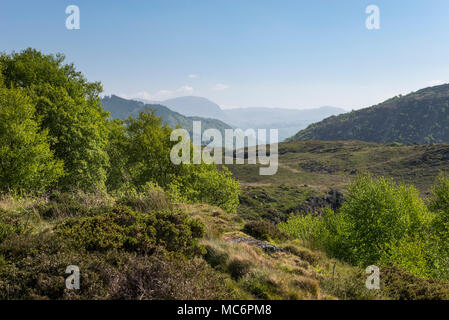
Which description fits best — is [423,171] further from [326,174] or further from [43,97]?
[43,97]

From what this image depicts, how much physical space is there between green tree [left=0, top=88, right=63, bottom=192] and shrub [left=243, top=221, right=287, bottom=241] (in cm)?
1497

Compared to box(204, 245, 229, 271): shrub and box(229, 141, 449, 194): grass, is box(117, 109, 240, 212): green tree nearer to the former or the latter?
box(204, 245, 229, 271): shrub

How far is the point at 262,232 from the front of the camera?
39.8ft

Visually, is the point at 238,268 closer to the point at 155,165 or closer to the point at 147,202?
the point at 147,202

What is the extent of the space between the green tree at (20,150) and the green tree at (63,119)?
2095 mm

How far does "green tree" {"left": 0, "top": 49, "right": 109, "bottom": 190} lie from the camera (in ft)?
76.5

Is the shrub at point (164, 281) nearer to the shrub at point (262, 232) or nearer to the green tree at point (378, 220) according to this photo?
the shrub at point (262, 232)

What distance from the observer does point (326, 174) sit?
495 ft

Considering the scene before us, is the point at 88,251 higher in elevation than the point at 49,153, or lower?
lower

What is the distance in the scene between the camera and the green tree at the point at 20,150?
706 inches

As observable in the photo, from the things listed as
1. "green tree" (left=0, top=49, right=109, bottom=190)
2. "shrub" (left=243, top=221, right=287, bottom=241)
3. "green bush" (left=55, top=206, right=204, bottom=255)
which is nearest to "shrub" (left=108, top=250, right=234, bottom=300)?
"green bush" (left=55, top=206, right=204, bottom=255)

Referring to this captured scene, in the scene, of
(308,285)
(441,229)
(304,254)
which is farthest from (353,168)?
(308,285)
